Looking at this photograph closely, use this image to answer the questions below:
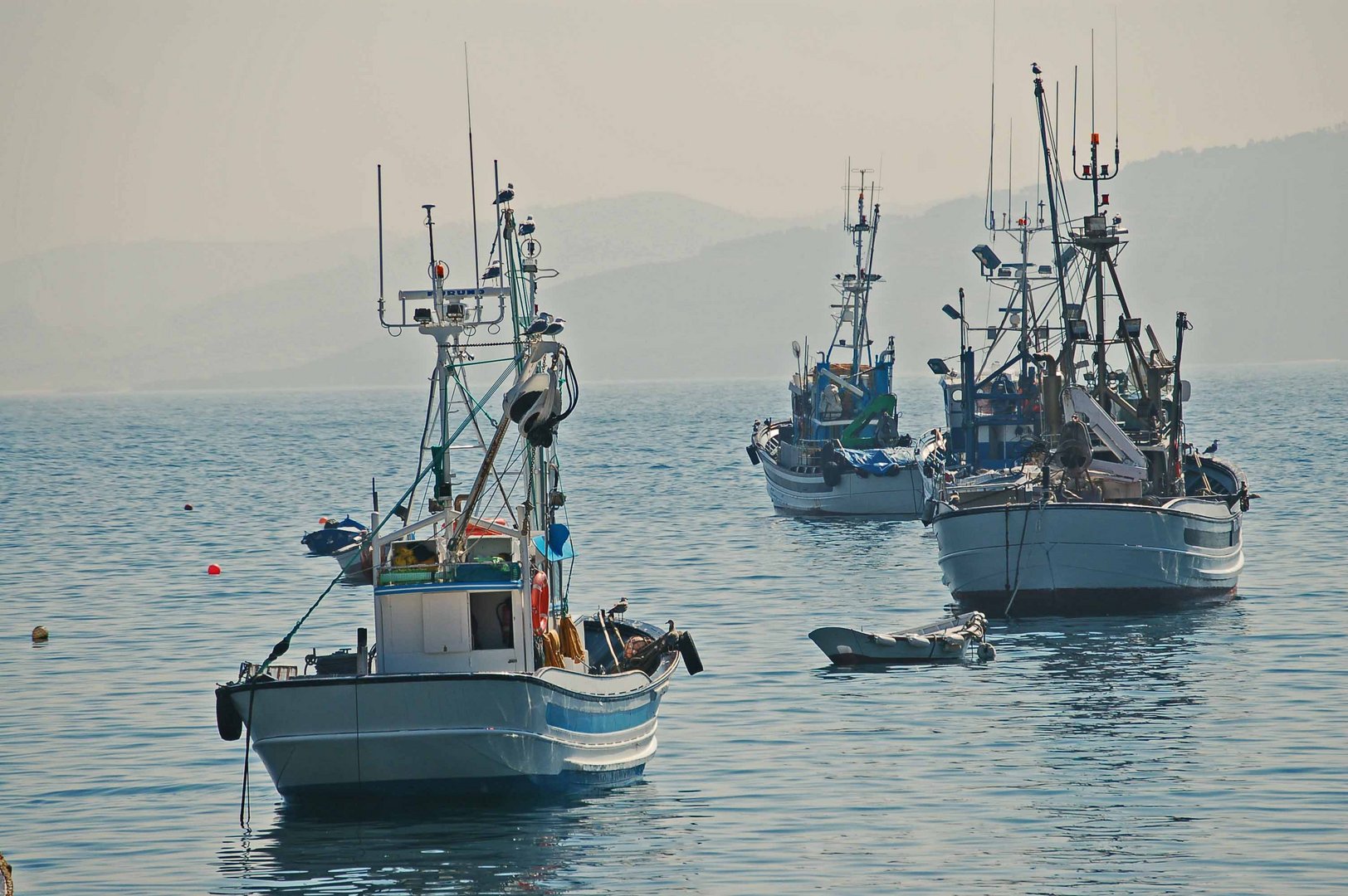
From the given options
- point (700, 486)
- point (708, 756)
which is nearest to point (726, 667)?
point (708, 756)

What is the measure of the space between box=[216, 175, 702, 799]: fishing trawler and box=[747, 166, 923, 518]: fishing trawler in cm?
4551

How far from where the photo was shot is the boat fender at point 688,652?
32.4 m

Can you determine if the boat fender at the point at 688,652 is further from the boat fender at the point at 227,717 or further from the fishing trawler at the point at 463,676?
the boat fender at the point at 227,717

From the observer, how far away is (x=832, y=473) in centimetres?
7731

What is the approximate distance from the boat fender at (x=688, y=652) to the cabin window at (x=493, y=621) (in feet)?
16.9

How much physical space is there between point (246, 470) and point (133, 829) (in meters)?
105

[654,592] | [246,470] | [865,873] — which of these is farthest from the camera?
[246,470]

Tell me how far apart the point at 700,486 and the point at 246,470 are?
1593 inches

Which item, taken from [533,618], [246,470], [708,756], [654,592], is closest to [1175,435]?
[654,592]

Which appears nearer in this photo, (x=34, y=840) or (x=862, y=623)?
(x=34, y=840)

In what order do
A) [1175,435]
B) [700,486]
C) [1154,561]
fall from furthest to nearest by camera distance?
[700,486]
[1175,435]
[1154,561]

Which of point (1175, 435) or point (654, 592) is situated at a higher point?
point (1175, 435)

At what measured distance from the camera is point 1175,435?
50.2m

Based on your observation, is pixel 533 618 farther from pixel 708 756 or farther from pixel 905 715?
pixel 905 715
